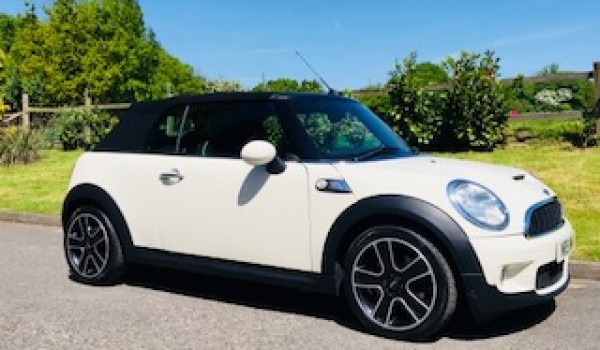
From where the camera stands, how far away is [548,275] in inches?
167

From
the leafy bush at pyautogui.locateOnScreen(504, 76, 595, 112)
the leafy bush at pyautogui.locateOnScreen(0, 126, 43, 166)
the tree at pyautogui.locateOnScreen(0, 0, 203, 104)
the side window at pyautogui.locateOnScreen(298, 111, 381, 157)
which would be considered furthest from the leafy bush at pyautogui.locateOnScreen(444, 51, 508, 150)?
the tree at pyautogui.locateOnScreen(0, 0, 203, 104)

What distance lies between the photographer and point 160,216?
526 cm

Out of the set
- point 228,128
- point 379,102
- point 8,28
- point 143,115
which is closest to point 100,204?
point 143,115

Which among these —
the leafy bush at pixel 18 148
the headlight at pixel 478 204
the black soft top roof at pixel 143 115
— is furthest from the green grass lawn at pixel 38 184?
the headlight at pixel 478 204

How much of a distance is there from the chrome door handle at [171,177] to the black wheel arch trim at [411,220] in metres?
1.34

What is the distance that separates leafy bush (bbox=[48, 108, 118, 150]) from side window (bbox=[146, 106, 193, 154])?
14444mm

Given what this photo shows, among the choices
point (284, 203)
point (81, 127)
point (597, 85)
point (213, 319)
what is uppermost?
point (597, 85)

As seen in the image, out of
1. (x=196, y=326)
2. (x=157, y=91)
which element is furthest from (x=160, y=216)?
(x=157, y=91)

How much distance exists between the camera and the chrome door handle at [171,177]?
5156 millimetres

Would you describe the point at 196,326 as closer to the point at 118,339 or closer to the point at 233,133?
the point at 118,339

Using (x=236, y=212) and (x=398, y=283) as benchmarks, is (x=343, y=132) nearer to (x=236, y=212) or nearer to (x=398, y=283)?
(x=236, y=212)

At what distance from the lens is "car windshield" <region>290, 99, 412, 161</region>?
470 cm

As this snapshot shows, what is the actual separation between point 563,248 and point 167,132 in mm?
2979

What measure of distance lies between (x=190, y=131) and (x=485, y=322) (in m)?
2.51
